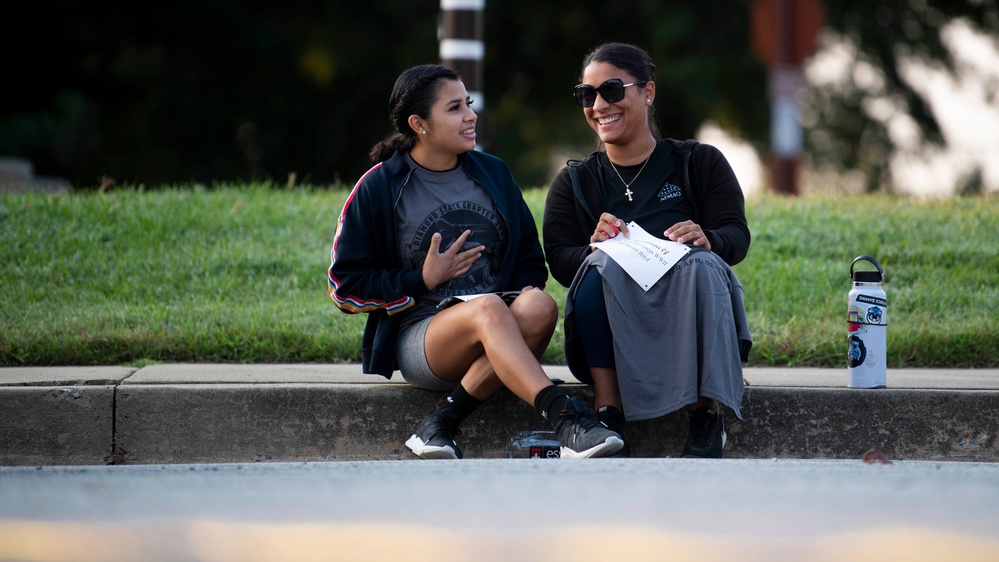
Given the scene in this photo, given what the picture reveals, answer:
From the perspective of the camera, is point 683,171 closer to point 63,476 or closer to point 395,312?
point 395,312

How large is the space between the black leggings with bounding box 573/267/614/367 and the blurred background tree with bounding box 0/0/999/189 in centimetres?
1380

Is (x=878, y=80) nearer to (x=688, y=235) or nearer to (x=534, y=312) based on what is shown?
(x=688, y=235)

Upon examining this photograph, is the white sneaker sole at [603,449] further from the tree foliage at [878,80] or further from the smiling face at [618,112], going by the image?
the tree foliage at [878,80]

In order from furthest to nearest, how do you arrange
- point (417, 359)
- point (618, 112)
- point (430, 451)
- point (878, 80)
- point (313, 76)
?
point (313, 76)
point (878, 80)
point (618, 112)
point (417, 359)
point (430, 451)

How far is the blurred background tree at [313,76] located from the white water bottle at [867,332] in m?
13.3

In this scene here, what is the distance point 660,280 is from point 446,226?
2.66ft

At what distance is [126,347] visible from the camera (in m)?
5.46

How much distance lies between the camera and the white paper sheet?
4.00 metres

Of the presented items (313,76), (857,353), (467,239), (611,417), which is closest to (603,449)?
(611,417)

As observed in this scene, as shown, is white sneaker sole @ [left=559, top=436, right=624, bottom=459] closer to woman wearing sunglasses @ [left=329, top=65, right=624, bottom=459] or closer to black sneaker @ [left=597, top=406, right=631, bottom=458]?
woman wearing sunglasses @ [left=329, top=65, right=624, bottom=459]

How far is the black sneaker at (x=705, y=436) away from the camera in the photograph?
3.99 meters

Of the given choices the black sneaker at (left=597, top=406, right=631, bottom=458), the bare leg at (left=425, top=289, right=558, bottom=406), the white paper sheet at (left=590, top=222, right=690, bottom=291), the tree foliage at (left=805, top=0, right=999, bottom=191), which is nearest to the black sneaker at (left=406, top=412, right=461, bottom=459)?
the bare leg at (left=425, top=289, right=558, bottom=406)

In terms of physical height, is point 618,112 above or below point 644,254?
above

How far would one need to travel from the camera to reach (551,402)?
12.8ft
